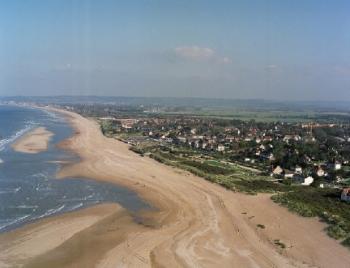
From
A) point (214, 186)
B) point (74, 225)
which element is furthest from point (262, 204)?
point (74, 225)

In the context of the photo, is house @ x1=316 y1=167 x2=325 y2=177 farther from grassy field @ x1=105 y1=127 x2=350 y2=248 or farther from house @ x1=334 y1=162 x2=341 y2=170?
grassy field @ x1=105 y1=127 x2=350 y2=248

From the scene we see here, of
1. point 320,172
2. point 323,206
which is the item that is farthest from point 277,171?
point 323,206

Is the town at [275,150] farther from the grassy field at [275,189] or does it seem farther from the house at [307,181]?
the grassy field at [275,189]

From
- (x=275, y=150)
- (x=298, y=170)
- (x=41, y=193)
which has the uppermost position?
(x=275, y=150)

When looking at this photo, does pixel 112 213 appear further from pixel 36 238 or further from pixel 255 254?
pixel 255 254

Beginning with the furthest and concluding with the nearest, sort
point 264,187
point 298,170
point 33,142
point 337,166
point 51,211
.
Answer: point 33,142, point 337,166, point 298,170, point 264,187, point 51,211

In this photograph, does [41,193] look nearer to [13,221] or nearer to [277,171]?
[13,221]

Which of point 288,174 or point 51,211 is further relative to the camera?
point 288,174

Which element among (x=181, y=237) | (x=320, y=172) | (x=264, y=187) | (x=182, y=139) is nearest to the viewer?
(x=181, y=237)

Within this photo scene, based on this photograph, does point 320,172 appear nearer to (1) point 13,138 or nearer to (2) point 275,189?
(2) point 275,189

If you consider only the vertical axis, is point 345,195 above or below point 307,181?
above
